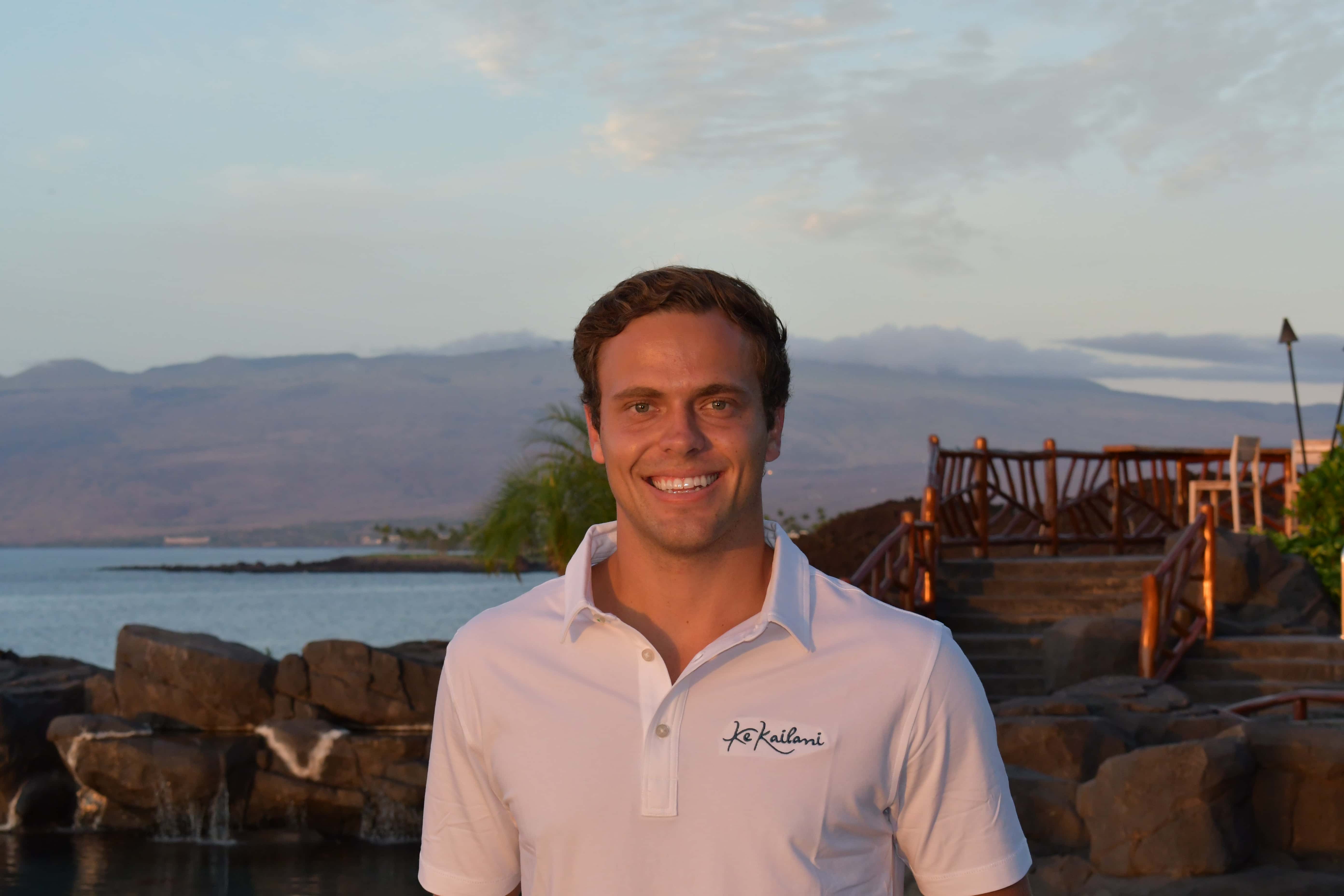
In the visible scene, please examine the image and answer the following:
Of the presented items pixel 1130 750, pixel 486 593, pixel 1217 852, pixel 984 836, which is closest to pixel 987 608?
pixel 1130 750

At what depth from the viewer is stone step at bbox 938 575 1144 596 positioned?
14.2 meters

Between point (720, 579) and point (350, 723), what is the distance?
14872mm

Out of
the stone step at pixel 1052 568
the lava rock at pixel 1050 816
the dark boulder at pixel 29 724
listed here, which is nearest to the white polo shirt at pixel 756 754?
the lava rock at pixel 1050 816

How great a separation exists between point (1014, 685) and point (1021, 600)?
180 cm

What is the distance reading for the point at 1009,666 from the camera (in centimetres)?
1271

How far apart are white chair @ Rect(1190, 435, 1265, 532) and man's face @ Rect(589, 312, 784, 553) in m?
16.2

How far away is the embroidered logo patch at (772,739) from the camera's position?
183 cm

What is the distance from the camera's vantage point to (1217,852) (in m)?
6.57

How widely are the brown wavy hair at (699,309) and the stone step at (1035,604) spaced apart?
12054 millimetres

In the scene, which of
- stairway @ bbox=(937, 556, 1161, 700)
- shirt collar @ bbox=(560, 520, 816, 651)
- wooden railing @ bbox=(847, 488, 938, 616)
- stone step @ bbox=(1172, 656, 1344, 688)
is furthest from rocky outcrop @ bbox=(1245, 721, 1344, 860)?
shirt collar @ bbox=(560, 520, 816, 651)

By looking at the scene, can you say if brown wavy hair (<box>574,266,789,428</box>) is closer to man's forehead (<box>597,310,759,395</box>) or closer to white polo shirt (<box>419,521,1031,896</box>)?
man's forehead (<box>597,310,759,395</box>)

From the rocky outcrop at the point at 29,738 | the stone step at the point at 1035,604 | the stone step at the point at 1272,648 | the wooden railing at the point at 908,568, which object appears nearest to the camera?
the stone step at the point at 1272,648

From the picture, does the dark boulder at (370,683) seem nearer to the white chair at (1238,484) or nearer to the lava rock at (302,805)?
the lava rock at (302,805)

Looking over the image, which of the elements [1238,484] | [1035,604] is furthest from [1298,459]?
[1035,604]
